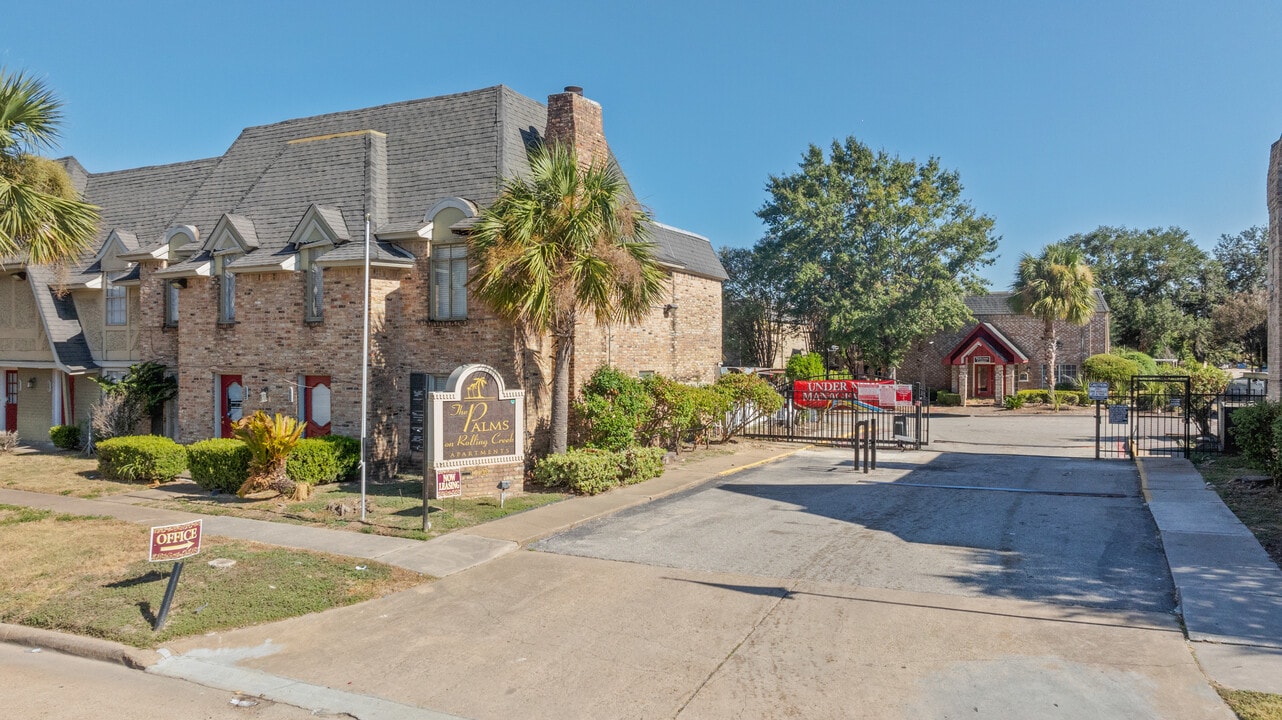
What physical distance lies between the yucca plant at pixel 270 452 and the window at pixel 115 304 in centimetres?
1156

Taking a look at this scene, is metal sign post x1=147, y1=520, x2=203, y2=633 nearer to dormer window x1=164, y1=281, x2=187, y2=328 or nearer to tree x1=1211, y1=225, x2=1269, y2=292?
dormer window x1=164, y1=281, x2=187, y2=328

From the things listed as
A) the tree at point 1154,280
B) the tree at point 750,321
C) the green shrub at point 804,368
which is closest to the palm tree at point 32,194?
the green shrub at point 804,368

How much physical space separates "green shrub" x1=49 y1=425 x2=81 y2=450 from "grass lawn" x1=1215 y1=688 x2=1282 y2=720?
1024 inches

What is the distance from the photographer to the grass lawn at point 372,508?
12.3 meters

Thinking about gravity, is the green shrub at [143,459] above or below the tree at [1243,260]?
below

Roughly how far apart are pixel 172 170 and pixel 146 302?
5733 millimetres

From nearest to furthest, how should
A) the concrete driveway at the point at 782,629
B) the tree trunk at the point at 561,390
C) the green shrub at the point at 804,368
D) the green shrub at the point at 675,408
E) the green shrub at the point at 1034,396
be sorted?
the concrete driveway at the point at 782,629, the tree trunk at the point at 561,390, the green shrub at the point at 675,408, the green shrub at the point at 804,368, the green shrub at the point at 1034,396

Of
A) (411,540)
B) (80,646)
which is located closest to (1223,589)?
(411,540)

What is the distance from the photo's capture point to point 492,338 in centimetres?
1647

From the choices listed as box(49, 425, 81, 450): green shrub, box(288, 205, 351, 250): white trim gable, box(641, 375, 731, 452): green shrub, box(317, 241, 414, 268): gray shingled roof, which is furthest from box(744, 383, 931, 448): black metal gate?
box(49, 425, 81, 450): green shrub

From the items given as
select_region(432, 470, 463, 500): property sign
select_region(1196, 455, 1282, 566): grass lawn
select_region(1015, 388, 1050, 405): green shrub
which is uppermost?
select_region(1015, 388, 1050, 405): green shrub

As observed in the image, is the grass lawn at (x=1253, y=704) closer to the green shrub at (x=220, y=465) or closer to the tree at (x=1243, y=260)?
the green shrub at (x=220, y=465)

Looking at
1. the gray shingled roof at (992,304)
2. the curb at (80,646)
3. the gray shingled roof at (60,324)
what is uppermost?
the gray shingled roof at (992,304)

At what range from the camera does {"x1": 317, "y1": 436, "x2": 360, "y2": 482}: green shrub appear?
15930mm
